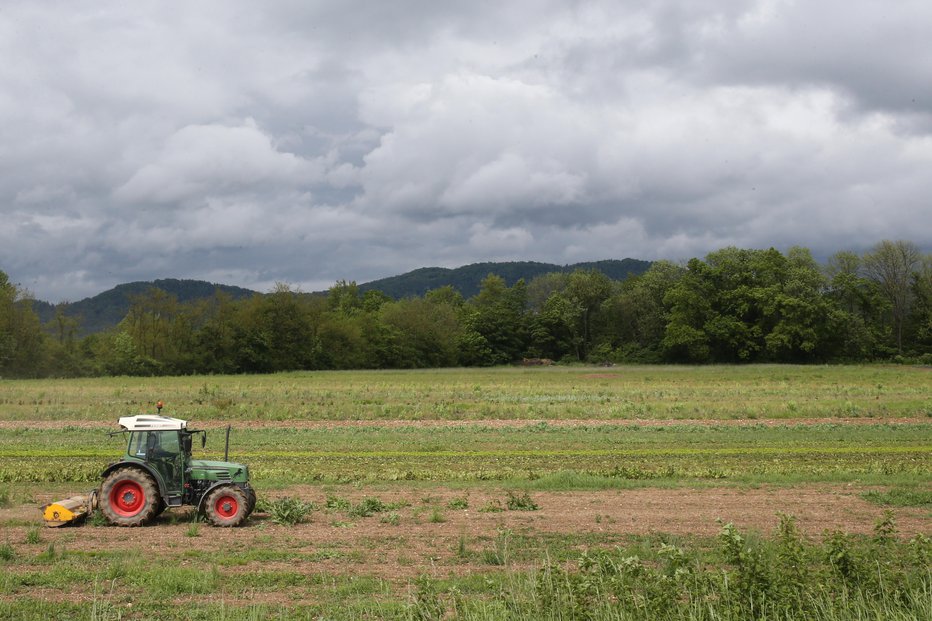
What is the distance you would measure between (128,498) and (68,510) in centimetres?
110

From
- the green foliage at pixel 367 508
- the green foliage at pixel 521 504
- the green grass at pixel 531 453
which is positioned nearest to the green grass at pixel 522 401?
the green grass at pixel 531 453

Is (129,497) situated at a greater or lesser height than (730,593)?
lesser

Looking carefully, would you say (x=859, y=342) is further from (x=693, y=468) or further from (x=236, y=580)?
(x=236, y=580)

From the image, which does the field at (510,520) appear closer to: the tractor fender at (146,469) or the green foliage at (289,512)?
the green foliage at (289,512)

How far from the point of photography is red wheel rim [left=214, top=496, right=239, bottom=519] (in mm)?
15664

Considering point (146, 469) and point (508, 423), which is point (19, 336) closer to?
point (508, 423)

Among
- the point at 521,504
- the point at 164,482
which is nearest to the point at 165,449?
the point at 164,482

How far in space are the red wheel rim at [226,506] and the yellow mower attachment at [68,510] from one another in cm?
261

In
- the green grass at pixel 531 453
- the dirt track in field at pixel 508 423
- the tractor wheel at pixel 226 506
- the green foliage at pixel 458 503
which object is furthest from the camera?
the dirt track in field at pixel 508 423

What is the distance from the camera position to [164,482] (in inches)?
622

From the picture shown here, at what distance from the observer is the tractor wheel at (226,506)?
1548 cm

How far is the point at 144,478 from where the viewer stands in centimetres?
1564

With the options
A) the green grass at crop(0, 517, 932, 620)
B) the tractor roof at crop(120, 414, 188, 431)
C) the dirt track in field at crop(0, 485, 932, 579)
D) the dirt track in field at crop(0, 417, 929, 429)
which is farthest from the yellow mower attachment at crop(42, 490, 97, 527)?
the dirt track in field at crop(0, 417, 929, 429)

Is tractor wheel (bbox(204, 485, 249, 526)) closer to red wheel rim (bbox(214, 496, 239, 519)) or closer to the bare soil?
red wheel rim (bbox(214, 496, 239, 519))
